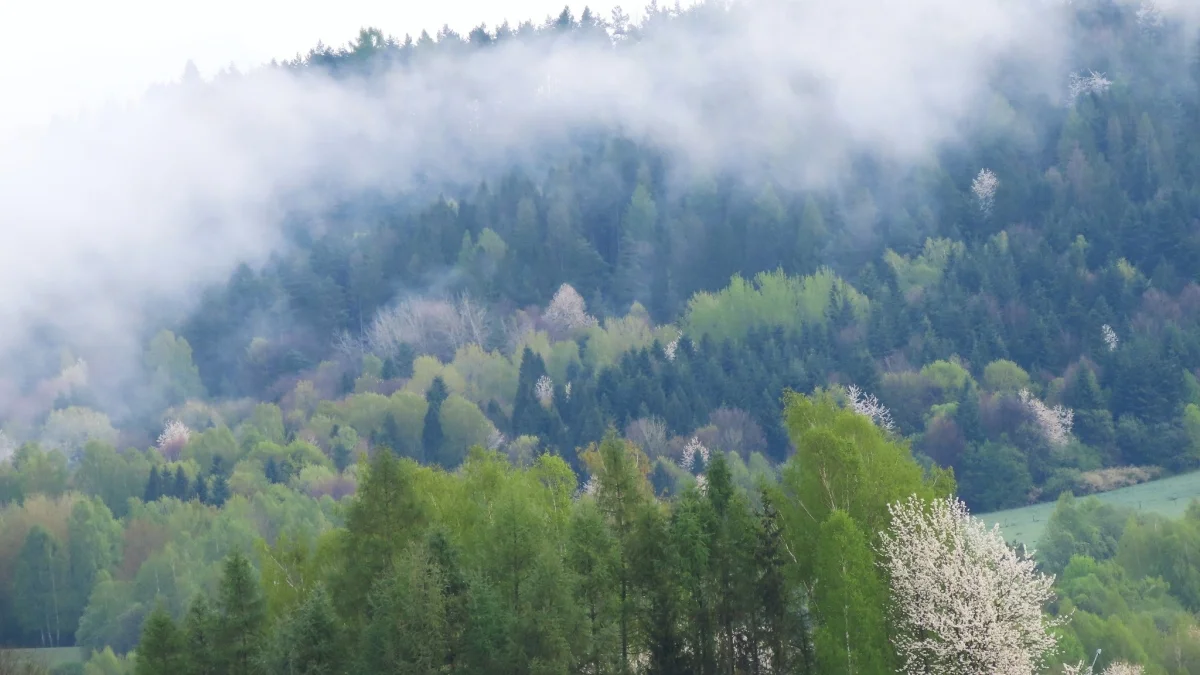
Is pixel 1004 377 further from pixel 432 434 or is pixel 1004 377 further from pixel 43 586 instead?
pixel 43 586

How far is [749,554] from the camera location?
60156 millimetres

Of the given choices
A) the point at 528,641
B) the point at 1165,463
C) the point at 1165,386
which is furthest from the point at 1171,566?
the point at 528,641

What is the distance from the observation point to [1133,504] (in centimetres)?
14625

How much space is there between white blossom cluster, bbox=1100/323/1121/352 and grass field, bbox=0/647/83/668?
103219 millimetres

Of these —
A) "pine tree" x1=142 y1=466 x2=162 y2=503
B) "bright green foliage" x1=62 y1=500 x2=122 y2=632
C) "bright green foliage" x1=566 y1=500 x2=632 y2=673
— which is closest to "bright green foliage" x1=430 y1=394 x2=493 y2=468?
"pine tree" x1=142 y1=466 x2=162 y2=503

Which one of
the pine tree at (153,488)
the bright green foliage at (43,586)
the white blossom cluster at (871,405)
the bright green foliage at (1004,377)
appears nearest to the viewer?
the bright green foliage at (43,586)

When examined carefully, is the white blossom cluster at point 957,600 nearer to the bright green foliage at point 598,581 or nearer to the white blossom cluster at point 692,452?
the bright green foliage at point 598,581

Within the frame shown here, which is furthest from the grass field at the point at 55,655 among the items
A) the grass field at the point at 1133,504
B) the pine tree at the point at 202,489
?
the grass field at the point at 1133,504

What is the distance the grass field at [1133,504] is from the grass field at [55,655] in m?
69.1

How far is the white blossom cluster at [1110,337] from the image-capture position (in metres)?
185

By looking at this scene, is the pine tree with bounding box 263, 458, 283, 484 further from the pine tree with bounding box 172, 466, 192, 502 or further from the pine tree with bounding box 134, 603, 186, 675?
→ the pine tree with bounding box 134, 603, 186, 675

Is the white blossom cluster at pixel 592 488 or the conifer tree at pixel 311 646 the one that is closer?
the conifer tree at pixel 311 646

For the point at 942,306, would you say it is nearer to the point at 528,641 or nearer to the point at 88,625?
the point at 88,625

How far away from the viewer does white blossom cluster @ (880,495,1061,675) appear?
5488cm
